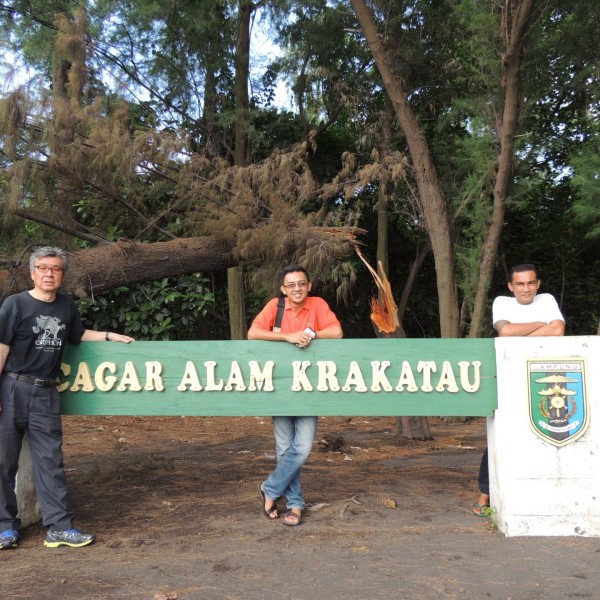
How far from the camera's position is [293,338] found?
4449 mm

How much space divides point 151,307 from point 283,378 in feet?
23.0

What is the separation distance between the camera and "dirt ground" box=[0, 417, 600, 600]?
3.44 metres

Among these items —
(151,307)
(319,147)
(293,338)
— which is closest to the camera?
(293,338)

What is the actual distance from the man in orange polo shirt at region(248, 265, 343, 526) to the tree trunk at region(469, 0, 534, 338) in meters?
5.88

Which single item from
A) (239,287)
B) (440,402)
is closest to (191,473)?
(440,402)

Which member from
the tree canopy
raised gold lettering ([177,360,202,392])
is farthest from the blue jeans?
the tree canopy

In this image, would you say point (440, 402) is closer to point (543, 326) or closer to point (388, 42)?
point (543, 326)

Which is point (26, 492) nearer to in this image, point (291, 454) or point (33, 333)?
point (33, 333)

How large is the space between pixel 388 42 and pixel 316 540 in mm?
8202

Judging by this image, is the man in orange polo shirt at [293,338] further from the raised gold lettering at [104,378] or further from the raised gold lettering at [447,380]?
the raised gold lettering at [104,378]

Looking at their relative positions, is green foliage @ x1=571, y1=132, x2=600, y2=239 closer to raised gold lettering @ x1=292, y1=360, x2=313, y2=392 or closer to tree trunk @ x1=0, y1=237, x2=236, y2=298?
tree trunk @ x1=0, y1=237, x2=236, y2=298

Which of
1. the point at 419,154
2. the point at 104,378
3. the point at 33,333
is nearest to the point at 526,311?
the point at 104,378

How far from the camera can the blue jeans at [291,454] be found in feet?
14.8

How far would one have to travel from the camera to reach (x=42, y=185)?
768 cm
